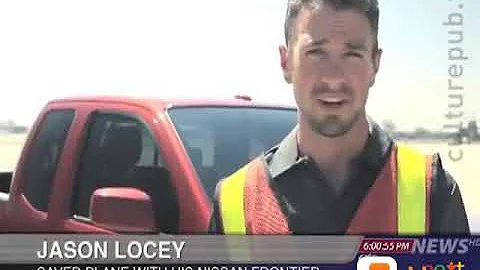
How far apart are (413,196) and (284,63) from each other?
0.67 m

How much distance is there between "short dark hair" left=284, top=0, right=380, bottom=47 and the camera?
300cm

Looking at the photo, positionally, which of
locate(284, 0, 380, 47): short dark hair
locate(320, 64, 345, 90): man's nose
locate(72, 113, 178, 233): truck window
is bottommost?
locate(72, 113, 178, 233): truck window

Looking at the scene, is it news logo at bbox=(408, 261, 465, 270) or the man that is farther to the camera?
news logo at bbox=(408, 261, 465, 270)

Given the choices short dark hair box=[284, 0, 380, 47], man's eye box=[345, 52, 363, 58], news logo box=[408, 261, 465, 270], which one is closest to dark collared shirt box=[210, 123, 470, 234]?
news logo box=[408, 261, 465, 270]

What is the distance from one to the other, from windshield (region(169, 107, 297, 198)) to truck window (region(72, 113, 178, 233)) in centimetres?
12

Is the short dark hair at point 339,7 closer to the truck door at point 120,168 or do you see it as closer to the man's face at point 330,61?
the man's face at point 330,61

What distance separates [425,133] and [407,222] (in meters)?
0.33

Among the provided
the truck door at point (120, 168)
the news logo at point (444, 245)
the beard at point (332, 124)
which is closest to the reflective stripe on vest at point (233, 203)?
the truck door at point (120, 168)

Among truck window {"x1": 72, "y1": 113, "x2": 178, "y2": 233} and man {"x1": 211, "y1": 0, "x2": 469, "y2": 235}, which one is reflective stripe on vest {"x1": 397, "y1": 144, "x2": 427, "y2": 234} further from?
truck window {"x1": 72, "y1": 113, "x2": 178, "y2": 233}

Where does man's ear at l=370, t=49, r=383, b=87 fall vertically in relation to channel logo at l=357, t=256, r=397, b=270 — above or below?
above

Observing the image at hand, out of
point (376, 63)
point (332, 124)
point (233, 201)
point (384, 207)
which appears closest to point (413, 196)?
point (384, 207)

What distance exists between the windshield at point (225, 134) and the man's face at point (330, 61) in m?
0.12

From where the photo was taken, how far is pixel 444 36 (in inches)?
121

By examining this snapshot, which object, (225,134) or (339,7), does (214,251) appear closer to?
(225,134)
